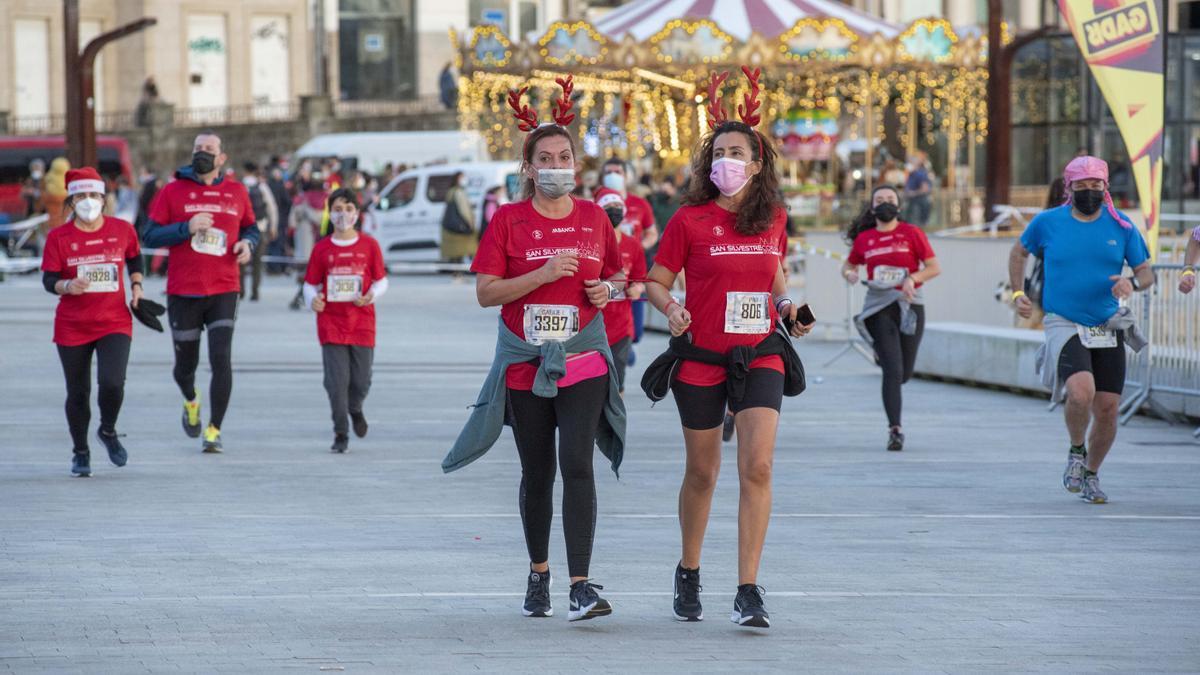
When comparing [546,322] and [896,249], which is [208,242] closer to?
[896,249]

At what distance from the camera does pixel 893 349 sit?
41.9ft

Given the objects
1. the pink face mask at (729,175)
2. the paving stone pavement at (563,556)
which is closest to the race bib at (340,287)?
the paving stone pavement at (563,556)

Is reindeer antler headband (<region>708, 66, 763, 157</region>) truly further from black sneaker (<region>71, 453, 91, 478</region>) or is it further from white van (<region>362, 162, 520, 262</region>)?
white van (<region>362, 162, 520, 262</region>)

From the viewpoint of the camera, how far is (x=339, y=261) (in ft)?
40.4

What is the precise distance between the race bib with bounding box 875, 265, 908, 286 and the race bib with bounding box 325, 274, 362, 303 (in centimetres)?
310

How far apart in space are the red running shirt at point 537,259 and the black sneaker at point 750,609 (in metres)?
0.89

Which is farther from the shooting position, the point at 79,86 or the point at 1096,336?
the point at 79,86

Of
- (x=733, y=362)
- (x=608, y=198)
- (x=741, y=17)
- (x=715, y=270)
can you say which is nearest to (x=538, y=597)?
(x=733, y=362)

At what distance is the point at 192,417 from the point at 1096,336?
5315 millimetres

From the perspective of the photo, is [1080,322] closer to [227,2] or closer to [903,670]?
[903,670]

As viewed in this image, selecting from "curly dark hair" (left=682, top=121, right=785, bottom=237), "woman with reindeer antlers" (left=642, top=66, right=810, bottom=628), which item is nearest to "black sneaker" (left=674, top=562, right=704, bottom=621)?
"woman with reindeer antlers" (left=642, top=66, right=810, bottom=628)

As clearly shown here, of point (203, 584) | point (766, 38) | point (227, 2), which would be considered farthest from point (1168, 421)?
point (227, 2)

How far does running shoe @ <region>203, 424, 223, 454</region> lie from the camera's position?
1210 centimetres

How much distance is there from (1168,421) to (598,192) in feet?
13.3
